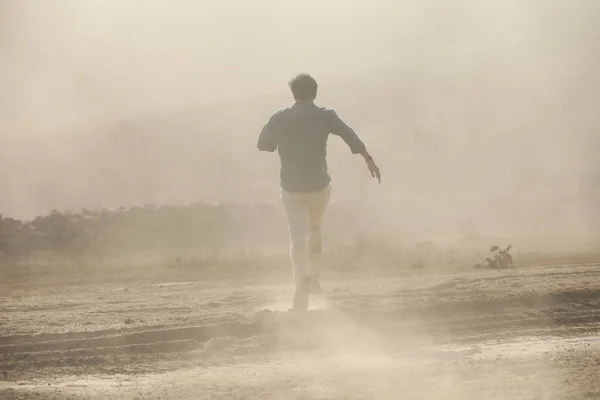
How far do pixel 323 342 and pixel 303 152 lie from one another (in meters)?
1.76

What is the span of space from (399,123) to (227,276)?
98.1ft

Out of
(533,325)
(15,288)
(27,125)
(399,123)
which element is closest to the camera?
(533,325)

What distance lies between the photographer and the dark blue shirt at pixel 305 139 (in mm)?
7367

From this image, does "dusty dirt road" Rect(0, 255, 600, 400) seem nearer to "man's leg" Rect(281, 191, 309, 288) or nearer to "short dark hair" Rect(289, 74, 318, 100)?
"man's leg" Rect(281, 191, 309, 288)

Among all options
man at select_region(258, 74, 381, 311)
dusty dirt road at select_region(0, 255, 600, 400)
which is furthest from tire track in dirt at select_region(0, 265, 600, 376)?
man at select_region(258, 74, 381, 311)

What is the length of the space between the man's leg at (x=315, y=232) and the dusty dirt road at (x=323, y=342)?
0.94ft

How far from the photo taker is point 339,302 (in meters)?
7.79

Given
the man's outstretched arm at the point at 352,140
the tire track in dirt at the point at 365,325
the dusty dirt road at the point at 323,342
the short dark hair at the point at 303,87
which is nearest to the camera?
the dusty dirt road at the point at 323,342

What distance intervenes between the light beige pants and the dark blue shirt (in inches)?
3.4

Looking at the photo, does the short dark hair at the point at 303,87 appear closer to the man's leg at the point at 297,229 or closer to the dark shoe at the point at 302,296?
the man's leg at the point at 297,229

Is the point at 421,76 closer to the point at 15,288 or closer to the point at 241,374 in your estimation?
the point at 15,288

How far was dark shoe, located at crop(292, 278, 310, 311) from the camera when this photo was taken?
23.5 feet

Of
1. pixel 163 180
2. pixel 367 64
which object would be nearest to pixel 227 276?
pixel 163 180

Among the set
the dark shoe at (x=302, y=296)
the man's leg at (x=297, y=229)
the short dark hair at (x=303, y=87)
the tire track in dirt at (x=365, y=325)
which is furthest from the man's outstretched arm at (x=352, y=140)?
the tire track in dirt at (x=365, y=325)
